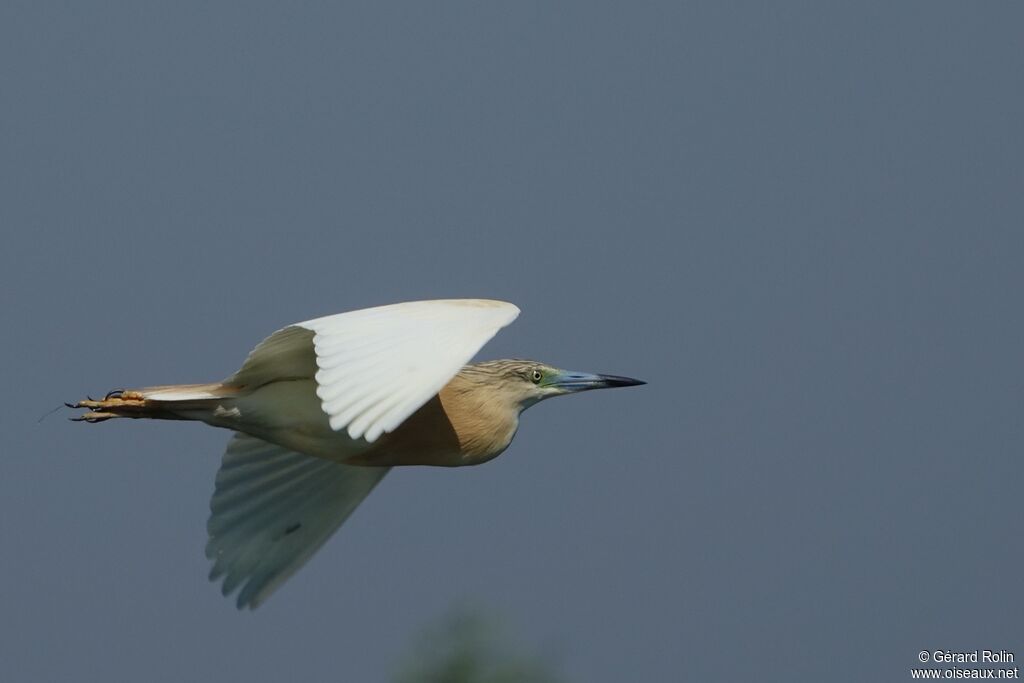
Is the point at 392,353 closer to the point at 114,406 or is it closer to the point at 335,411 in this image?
the point at 335,411

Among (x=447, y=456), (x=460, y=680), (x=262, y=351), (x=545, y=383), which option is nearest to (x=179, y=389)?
(x=262, y=351)

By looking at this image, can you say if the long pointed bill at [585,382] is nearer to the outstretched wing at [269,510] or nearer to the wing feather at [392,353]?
the outstretched wing at [269,510]

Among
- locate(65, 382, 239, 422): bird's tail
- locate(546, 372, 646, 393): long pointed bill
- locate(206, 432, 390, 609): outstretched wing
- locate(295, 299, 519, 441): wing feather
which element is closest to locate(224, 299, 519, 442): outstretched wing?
locate(295, 299, 519, 441): wing feather

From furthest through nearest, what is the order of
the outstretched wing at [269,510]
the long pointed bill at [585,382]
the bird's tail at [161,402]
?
the outstretched wing at [269,510]
the long pointed bill at [585,382]
the bird's tail at [161,402]

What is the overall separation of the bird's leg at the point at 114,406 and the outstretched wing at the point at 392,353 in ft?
3.02

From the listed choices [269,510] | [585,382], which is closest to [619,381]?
[585,382]

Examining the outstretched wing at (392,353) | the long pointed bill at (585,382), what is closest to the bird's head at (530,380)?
the long pointed bill at (585,382)

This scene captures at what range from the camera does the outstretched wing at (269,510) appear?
8.38 meters

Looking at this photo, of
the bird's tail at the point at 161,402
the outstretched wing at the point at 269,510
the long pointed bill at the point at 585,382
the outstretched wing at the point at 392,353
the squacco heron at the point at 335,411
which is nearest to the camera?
the outstretched wing at the point at 392,353

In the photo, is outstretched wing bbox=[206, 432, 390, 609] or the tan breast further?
outstretched wing bbox=[206, 432, 390, 609]

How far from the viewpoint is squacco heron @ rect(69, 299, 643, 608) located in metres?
5.72

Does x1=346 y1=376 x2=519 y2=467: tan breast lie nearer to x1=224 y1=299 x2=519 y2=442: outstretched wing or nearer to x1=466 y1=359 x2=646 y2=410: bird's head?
x1=466 y1=359 x2=646 y2=410: bird's head

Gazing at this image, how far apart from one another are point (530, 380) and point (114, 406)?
1.84 metres

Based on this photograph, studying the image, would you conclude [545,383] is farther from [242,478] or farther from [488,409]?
[242,478]
